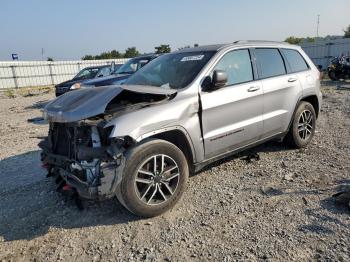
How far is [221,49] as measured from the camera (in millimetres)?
4723

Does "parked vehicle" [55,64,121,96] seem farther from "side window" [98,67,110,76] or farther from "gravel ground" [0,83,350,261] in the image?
"gravel ground" [0,83,350,261]

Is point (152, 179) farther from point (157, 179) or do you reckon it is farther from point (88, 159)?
point (88, 159)

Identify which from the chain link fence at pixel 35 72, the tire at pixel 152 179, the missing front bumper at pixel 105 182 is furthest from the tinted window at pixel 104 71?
the chain link fence at pixel 35 72

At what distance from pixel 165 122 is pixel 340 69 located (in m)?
15.6

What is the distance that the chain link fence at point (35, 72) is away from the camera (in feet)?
97.6

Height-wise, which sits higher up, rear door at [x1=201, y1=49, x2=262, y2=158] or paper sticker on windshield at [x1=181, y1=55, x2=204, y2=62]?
paper sticker on windshield at [x1=181, y1=55, x2=204, y2=62]

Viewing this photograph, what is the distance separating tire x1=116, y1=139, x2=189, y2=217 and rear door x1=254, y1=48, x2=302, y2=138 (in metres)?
1.78

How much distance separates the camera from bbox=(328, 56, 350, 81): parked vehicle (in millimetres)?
16672

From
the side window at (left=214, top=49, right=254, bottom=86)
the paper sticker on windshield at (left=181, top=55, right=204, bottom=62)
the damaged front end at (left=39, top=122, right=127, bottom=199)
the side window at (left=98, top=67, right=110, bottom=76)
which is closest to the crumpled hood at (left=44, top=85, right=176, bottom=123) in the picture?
the damaged front end at (left=39, top=122, right=127, bottom=199)

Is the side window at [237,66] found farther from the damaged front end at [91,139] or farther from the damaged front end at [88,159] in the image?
the damaged front end at [88,159]

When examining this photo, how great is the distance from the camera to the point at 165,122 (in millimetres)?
3924

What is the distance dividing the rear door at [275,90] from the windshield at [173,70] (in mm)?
1025

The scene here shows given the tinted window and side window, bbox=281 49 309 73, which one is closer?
side window, bbox=281 49 309 73

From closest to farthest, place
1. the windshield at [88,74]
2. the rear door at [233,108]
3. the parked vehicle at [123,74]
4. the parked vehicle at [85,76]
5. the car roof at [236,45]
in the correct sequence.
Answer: the rear door at [233,108]
the car roof at [236,45]
the parked vehicle at [123,74]
the parked vehicle at [85,76]
the windshield at [88,74]
